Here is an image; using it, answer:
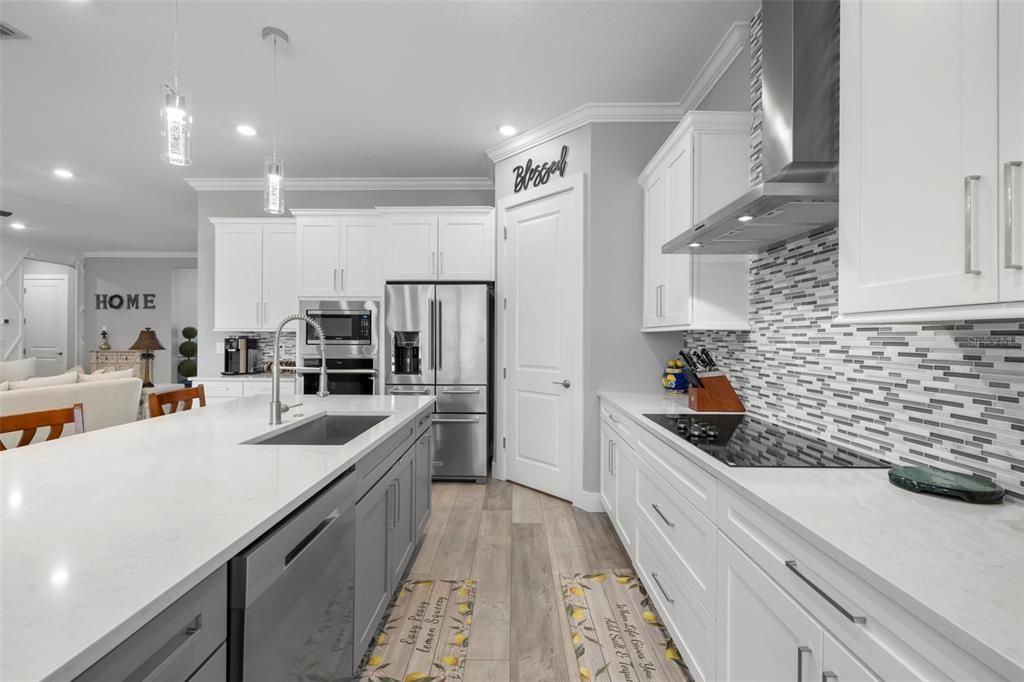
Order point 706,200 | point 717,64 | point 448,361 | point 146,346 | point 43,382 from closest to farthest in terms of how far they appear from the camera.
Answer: point 706,200, point 717,64, point 43,382, point 448,361, point 146,346

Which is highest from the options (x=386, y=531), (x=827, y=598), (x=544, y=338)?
(x=544, y=338)

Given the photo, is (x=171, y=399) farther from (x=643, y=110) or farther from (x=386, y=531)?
(x=643, y=110)

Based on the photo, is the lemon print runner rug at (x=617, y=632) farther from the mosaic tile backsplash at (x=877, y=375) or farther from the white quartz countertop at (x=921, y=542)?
the mosaic tile backsplash at (x=877, y=375)

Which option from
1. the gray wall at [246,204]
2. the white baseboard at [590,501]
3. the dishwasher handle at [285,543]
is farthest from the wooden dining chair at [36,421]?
the gray wall at [246,204]

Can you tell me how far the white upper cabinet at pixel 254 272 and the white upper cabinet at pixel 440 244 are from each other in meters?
1.37

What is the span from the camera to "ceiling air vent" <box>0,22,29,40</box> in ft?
8.04

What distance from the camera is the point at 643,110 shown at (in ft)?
10.9

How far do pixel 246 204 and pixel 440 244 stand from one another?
2.57 metres

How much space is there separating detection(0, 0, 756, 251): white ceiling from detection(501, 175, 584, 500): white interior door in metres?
0.80

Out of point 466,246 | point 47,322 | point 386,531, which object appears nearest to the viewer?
point 386,531

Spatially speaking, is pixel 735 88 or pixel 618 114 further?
pixel 618 114

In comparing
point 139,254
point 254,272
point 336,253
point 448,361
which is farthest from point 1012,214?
point 139,254

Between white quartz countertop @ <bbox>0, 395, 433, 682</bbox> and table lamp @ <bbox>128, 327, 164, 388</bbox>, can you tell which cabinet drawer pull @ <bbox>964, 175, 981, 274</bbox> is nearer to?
white quartz countertop @ <bbox>0, 395, 433, 682</bbox>

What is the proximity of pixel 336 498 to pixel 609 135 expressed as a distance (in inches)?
123
